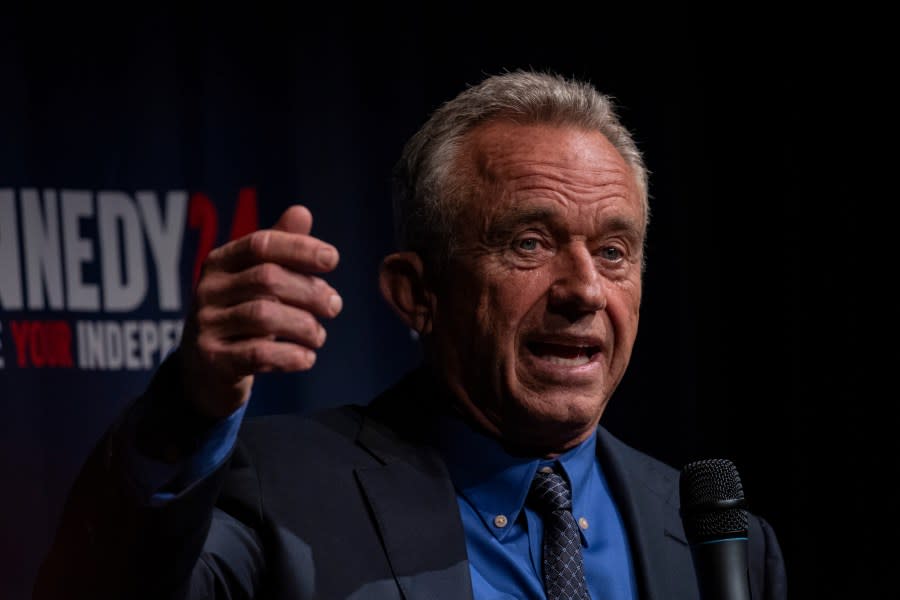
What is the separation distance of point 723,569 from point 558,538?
40cm

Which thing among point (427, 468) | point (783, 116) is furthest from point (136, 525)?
point (783, 116)

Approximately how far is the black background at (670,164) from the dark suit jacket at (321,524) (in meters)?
1.24

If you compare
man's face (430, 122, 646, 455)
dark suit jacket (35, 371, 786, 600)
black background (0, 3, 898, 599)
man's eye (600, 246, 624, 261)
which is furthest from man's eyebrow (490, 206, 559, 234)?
black background (0, 3, 898, 599)

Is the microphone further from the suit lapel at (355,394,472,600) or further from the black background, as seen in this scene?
the black background

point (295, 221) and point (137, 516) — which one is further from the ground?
point (295, 221)

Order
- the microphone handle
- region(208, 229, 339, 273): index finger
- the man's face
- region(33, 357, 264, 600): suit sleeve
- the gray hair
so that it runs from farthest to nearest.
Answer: the gray hair → the man's face → the microphone handle → region(33, 357, 264, 600): suit sleeve → region(208, 229, 339, 273): index finger

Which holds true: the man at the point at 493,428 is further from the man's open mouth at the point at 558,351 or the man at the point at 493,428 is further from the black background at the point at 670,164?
the black background at the point at 670,164

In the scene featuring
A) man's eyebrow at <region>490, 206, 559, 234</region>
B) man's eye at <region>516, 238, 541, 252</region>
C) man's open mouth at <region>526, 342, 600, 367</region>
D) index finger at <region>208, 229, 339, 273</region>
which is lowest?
man's open mouth at <region>526, 342, 600, 367</region>

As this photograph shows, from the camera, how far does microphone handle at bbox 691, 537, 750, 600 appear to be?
113 cm

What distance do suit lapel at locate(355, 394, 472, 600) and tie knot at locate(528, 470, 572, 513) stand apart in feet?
0.43

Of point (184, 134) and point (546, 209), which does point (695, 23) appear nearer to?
point (184, 134)

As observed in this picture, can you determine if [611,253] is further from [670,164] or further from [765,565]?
[670,164]

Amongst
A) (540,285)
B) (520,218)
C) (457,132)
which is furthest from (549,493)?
(457,132)

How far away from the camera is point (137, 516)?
1.01 meters
